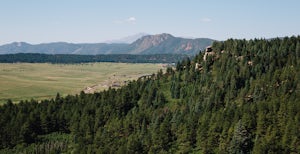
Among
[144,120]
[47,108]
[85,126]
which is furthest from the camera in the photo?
[47,108]

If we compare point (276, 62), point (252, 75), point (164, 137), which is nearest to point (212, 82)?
point (252, 75)

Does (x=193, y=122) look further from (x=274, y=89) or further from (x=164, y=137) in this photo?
(x=274, y=89)

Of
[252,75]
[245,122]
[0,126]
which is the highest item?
[252,75]

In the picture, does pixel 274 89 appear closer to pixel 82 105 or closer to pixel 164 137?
pixel 164 137

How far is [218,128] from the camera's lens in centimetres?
12431

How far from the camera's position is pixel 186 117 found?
148750 mm

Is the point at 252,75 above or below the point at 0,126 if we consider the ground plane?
above

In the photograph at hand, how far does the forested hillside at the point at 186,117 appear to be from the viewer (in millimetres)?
118438

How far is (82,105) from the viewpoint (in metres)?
190

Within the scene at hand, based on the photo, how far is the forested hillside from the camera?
389 ft

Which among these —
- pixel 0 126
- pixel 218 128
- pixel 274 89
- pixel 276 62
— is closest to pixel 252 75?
pixel 276 62

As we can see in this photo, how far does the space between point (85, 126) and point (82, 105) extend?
1204 inches

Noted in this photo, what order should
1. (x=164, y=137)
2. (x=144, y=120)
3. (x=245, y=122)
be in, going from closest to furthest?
(x=245, y=122), (x=164, y=137), (x=144, y=120)

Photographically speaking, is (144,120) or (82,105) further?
(82,105)
